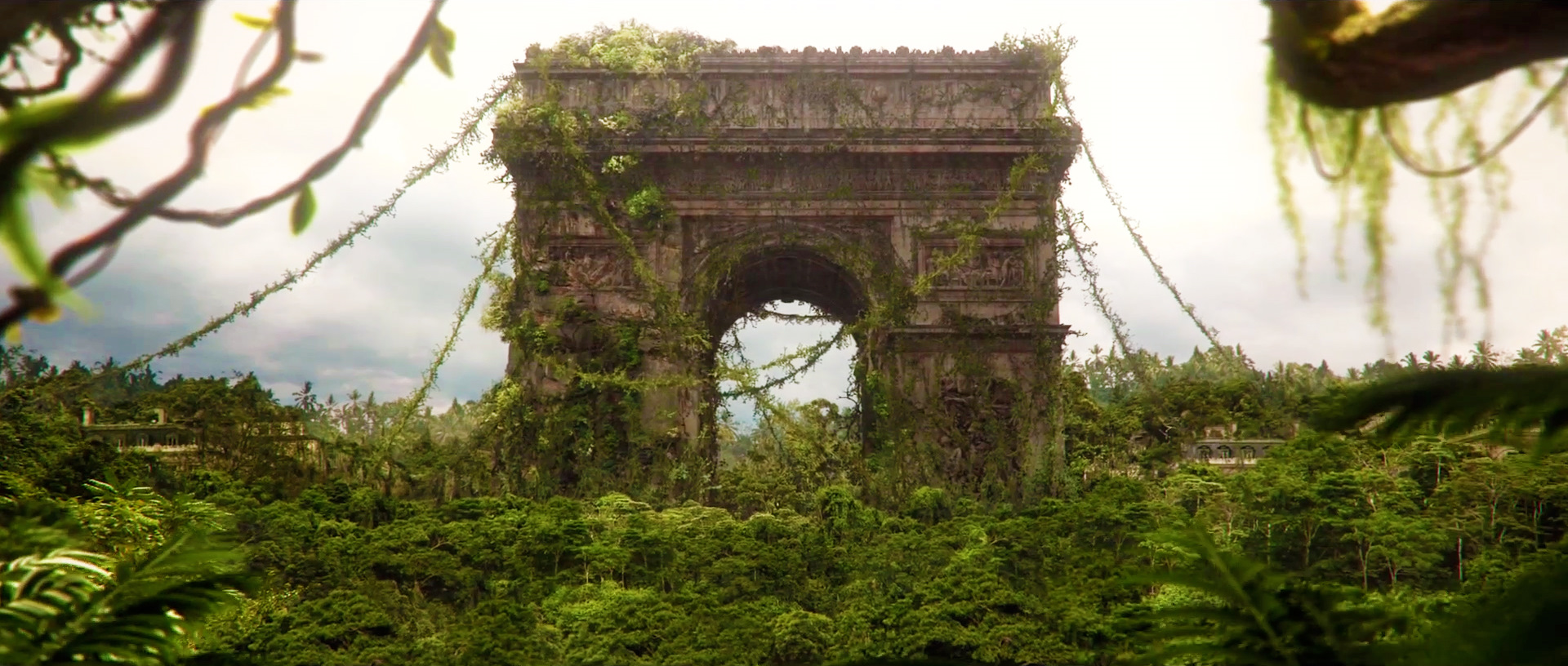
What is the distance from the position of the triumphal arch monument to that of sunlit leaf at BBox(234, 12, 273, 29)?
12.6 metres

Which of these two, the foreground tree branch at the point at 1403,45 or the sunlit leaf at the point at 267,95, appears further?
the sunlit leaf at the point at 267,95

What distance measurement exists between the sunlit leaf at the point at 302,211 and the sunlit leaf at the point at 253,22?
279 millimetres

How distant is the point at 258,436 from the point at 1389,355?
11.7 m

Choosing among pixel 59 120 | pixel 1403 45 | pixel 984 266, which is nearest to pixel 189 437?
pixel 984 266

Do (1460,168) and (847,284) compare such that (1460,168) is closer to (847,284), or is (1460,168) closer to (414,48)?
(414,48)

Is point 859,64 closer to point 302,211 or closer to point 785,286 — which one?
point 785,286

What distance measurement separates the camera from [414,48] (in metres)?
2.02

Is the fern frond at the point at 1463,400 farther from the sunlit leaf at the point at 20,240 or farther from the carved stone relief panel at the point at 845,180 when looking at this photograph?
the carved stone relief panel at the point at 845,180

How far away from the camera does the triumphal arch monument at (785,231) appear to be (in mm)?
14531

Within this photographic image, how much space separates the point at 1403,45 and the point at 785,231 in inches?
530

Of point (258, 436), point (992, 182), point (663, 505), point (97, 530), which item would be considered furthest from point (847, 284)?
point (97, 530)

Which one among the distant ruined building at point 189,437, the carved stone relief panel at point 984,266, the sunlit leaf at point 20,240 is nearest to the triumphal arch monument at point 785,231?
the carved stone relief panel at point 984,266

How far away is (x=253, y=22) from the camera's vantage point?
1.89 metres

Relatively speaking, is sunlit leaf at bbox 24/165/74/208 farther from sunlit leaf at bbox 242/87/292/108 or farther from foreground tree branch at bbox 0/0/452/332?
sunlit leaf at bbox 242/87/292/108
